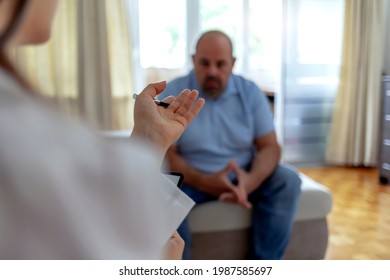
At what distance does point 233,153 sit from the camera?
79 centimetres

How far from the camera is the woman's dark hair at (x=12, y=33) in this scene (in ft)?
0.66

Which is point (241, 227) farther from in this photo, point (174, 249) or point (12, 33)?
point (12, 33)

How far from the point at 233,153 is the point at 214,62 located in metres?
0.18

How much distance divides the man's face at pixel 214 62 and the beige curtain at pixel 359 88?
19 cm

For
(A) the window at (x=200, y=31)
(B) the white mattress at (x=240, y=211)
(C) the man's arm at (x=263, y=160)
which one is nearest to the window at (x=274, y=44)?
(A) the window at (x=200, y=31)

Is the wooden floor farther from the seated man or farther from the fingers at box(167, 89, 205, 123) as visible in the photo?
the fingers at box(167, 89, 205, 123)

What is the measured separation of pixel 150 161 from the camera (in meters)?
0.22

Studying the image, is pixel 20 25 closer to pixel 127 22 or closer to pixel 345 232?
pixel 127 22

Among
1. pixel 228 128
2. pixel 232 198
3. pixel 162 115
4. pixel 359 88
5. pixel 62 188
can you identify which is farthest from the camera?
pixel 232 198

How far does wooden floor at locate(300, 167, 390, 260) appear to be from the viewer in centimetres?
57

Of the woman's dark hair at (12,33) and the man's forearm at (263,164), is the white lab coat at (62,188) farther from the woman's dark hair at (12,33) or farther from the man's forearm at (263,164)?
the man's forearm at (263,164)

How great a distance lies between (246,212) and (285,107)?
Answer: 10.9 inches

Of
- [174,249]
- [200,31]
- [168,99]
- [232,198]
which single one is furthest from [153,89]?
[232,198]

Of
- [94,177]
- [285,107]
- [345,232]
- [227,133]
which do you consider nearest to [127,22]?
[227,133]
